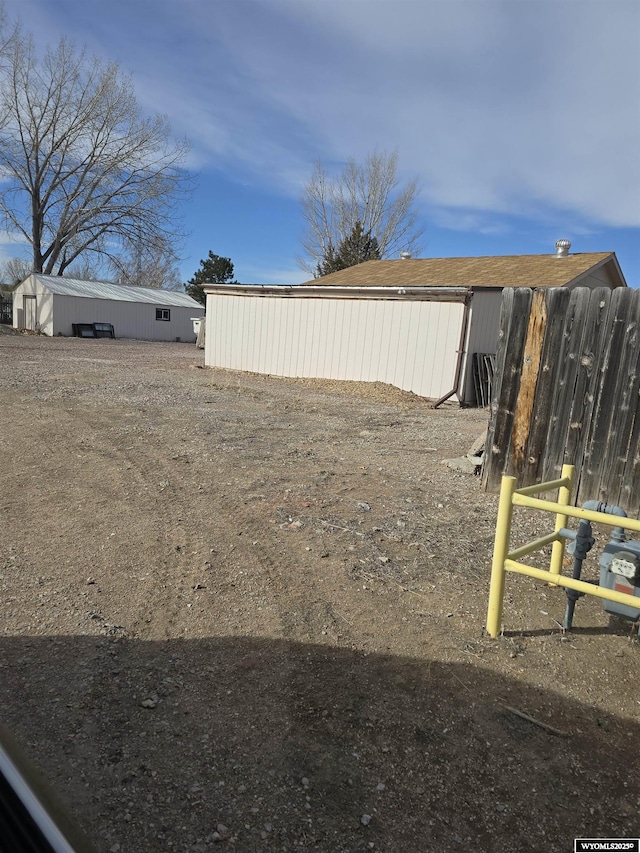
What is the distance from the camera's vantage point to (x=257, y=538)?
4.29 m

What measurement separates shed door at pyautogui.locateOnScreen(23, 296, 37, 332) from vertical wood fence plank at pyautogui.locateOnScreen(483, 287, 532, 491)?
35.2m

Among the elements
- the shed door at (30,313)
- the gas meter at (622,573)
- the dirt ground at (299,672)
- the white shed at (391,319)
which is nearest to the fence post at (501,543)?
the dirt ground at (299,672)

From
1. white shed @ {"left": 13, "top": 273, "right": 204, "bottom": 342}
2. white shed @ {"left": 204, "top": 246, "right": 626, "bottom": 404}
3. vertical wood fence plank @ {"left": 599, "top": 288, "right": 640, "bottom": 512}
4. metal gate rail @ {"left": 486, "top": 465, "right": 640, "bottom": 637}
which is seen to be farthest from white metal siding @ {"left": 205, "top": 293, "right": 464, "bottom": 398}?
white shed @ {"left": 13, "top": 273, "right": 204, "bottom": 342}

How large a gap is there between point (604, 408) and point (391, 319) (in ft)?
31.4

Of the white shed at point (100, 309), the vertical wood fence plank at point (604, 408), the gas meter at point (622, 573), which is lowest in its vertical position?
the gas meter at point (622, 573)

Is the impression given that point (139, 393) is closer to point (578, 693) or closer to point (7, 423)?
point (7, 423)

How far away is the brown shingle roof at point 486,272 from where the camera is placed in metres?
14.1

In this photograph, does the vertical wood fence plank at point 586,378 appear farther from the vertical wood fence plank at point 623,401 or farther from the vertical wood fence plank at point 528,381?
the vertical wood fence plank at point 528,381

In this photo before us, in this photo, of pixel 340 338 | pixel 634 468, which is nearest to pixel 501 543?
pixel 634 468

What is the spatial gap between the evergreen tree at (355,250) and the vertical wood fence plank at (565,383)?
105 feet

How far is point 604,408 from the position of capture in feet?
16.5

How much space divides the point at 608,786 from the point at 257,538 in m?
2.71

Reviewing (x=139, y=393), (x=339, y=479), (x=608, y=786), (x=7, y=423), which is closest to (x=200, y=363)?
(x=139, y=393)

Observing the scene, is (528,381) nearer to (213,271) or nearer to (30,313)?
(30,313)
